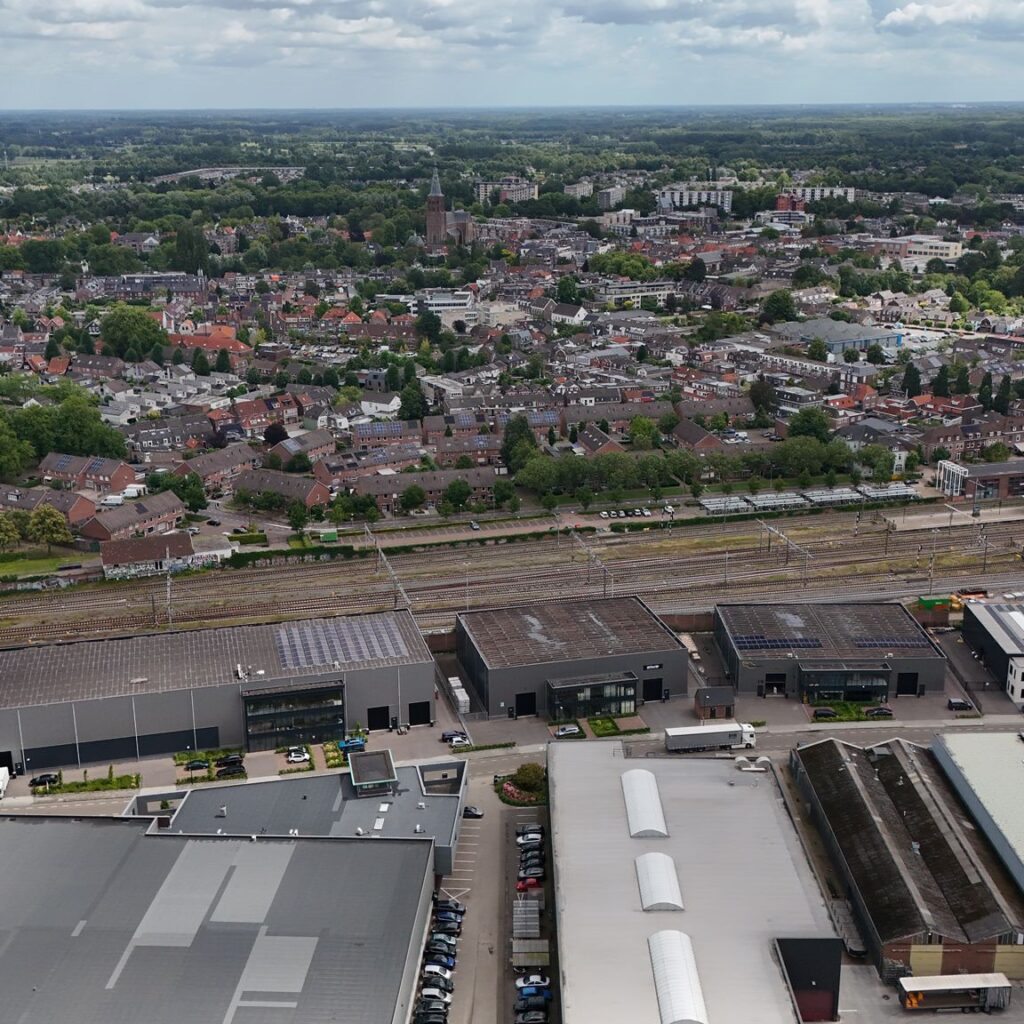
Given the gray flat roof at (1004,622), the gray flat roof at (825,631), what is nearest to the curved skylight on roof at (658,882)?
the gray flat roof at (825,631)

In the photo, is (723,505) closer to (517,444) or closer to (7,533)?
(517,444)

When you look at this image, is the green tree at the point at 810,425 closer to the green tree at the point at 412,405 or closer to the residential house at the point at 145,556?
the green tree at the point at 412,405

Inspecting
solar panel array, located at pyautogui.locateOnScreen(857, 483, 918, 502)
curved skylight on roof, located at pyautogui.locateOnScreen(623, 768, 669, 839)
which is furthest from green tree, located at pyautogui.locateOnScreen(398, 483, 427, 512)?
curved skylight on roof, located at pyautogui.locateOnScreen(623, 768, 669, 839)

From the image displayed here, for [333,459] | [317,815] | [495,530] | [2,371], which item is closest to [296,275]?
[2,371]

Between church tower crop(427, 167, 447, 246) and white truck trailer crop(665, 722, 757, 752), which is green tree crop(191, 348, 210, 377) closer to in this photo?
white truck trailer crop(665, 722, 757, 752)

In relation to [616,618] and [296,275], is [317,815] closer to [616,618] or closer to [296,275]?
[616,618]

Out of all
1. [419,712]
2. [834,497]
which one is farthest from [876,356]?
[419,712]
